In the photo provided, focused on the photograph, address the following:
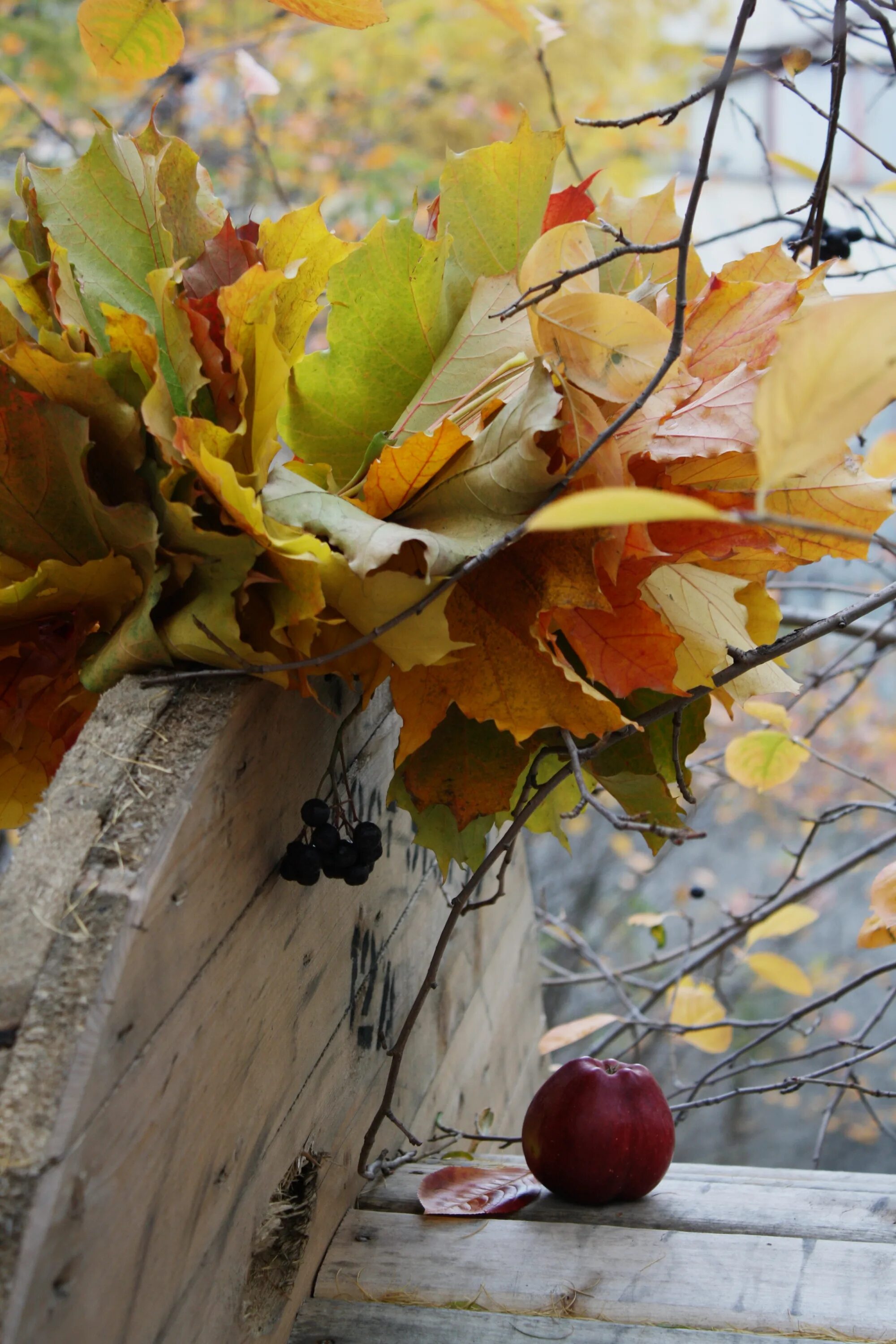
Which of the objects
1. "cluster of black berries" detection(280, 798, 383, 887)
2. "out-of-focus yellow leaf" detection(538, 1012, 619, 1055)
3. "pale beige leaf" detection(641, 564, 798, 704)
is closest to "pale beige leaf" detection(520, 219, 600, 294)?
"pale beige leaf" detection(641, 564, 798, 704)

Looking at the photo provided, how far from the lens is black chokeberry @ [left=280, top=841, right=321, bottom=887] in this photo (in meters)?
0.47

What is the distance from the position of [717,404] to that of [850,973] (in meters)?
3.31

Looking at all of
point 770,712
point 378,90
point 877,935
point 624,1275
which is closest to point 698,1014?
point 770,712

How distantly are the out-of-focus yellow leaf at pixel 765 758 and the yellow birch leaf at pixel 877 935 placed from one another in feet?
1.00

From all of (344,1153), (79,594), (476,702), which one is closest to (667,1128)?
(344,1153)

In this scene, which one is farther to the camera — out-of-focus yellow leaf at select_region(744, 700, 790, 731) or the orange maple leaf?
out-of-focus yellow leaf at select_region(744, 700, 790, 731)

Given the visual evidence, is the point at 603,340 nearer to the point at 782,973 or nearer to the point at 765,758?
the point at 765,758

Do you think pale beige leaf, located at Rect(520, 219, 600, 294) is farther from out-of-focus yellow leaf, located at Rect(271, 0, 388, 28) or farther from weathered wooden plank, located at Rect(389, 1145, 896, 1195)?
weathered wooden plank, located at Rect(389, 1145, 896, 1195)

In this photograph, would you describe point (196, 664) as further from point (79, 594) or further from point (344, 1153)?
point (344, 1153)

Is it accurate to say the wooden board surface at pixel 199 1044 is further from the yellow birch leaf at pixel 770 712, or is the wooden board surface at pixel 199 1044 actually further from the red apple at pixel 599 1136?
the yellow birch leaf at pixel 770 712

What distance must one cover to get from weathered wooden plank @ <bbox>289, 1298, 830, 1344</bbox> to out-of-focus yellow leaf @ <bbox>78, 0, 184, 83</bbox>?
0.64 m

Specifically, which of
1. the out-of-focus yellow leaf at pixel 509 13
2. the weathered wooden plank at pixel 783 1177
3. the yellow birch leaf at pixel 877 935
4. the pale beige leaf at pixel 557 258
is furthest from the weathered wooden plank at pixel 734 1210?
the out-of-focus yellow leaf at pixel 509 13

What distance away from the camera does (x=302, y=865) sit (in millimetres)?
469

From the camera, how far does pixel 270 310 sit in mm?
435
